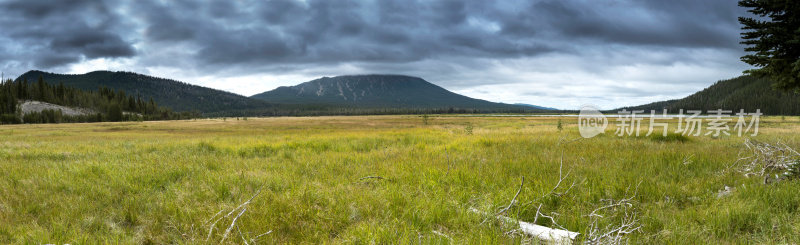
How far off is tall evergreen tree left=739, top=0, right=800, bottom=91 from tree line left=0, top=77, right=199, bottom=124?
478 feet

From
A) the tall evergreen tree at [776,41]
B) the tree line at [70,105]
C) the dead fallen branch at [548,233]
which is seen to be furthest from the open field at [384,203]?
the tree line at [70,105]

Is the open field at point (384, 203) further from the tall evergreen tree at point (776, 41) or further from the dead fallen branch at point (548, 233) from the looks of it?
the tall evergreen tree at point (776, 41)

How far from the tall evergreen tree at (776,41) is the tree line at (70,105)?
478ft

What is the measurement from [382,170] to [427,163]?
122 centimetres

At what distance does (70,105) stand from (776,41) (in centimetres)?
20001

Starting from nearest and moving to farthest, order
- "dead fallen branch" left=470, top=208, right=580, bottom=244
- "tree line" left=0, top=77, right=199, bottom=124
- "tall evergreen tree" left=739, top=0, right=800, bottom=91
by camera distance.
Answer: "dead fallen branch" left=470, top=208, right=580, bottom=244 < "tall evergreen tree" left=739, top=0, right=800, bottom=91 < "tree line" left=0, top=77, right=199, bottom=124

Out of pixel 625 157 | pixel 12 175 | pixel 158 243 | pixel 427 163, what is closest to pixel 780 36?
pixel 625 157

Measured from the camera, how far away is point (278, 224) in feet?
12.4

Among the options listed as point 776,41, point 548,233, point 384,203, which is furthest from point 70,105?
point 776,41

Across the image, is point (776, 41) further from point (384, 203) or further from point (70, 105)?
point (70, 105)

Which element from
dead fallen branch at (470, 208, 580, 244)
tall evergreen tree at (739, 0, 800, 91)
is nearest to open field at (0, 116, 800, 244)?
dead fallen branch at (470, 208, 580, 244)

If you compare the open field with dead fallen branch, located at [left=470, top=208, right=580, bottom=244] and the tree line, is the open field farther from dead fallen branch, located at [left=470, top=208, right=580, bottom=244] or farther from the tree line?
the tree line

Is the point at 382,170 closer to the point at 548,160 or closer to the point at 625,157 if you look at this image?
the point at 548,160

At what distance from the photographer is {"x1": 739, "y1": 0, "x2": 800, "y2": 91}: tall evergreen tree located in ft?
30.5
